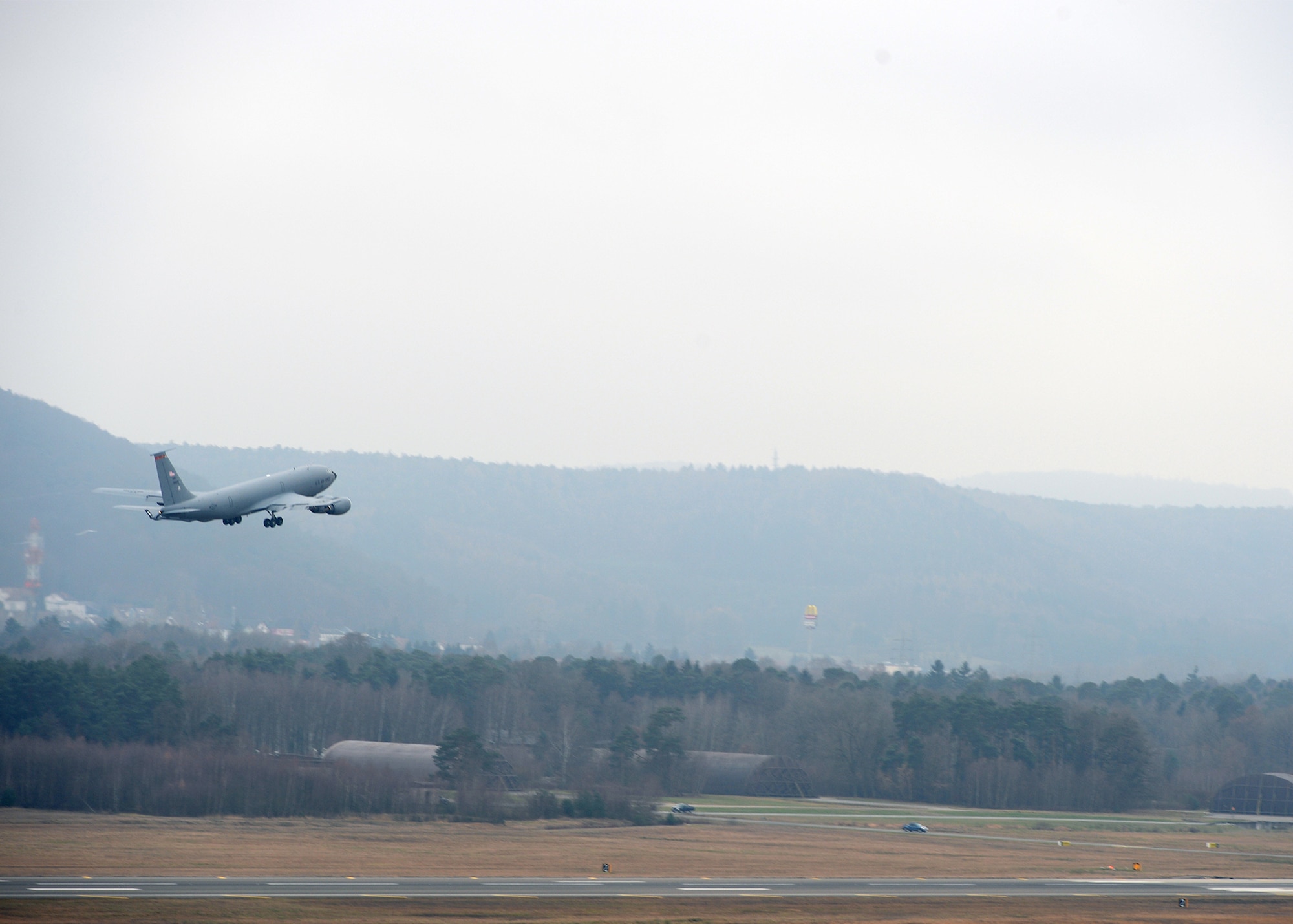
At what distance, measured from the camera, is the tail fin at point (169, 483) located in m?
92.9

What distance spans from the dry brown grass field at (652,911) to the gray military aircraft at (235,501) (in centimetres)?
3233

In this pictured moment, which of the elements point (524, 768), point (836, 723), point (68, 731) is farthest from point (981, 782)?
point (68, 731)

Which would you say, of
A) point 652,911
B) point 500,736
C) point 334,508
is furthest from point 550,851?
point 500,736

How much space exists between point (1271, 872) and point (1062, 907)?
30872 mm

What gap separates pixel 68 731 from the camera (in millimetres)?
135750

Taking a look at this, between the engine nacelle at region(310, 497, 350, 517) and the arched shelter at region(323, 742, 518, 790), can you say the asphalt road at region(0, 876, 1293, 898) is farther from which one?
the arched shelter at region(323, 742, 518, 790)

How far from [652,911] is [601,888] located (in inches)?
351

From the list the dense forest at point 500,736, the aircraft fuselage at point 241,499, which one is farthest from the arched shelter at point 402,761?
the aircraft fuselage at point 241,499

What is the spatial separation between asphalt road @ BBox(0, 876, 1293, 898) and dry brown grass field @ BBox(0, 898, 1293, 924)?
6.67ft

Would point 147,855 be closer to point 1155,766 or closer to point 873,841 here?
point 873,841

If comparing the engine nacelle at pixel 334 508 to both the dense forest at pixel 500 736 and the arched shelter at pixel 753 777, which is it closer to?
the dense forest at pixel 500 736

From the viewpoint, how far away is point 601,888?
244ft

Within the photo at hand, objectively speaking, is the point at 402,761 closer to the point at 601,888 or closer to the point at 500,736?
the point at 500,736

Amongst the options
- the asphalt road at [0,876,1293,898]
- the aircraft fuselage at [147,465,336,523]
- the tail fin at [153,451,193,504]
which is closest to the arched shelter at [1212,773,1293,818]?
the asphalt road at [0,876,1293,898]
